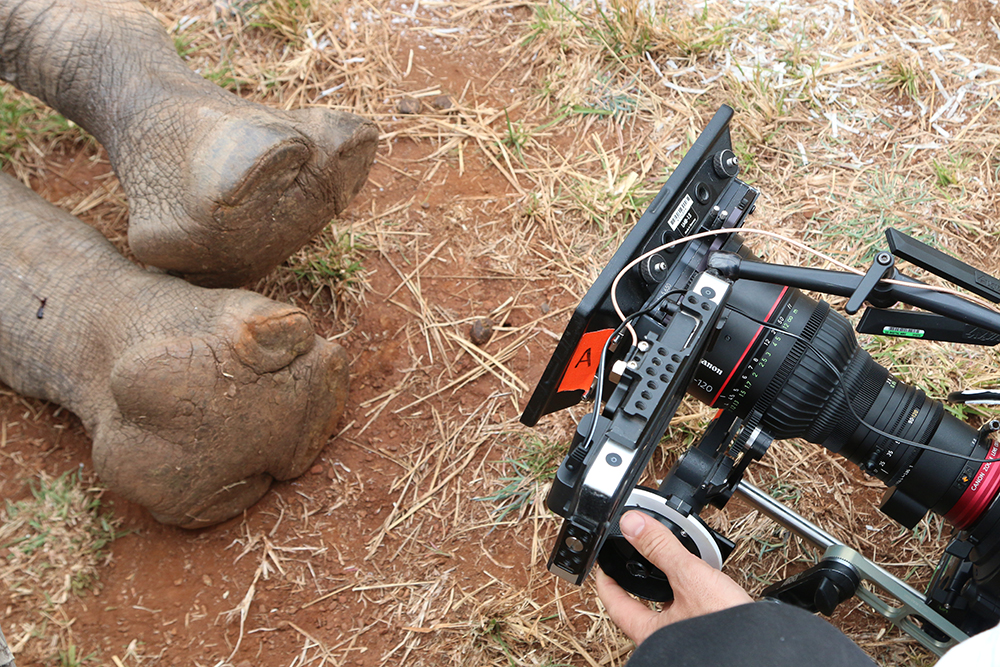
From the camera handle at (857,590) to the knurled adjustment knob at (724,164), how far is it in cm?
68

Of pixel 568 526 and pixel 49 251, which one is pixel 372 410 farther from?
pixel 568 526

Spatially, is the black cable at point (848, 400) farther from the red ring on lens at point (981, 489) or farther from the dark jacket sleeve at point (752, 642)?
the dark jacket sleeve at point (752, 642)

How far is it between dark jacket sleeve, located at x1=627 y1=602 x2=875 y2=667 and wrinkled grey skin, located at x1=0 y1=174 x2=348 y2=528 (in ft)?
3.65

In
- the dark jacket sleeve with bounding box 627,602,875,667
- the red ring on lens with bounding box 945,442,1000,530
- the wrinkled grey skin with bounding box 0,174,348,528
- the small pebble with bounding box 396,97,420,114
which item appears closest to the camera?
the dark jacket sleeve with bounding box 627,602,875,667

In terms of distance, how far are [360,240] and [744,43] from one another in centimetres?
144

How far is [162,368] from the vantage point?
166 cm

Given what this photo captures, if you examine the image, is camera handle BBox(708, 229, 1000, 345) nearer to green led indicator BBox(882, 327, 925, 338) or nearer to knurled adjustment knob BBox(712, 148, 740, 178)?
green led indicator BBox(882, 327, 925, 338)

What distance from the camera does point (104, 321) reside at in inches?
73.4

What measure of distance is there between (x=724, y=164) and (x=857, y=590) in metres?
0.90

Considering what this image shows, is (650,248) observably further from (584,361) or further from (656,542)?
(656,542)

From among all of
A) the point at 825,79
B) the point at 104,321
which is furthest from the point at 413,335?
the point at 825,79

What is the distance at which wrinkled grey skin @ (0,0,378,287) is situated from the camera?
173 centimetres

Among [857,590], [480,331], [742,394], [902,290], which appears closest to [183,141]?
[480,331]

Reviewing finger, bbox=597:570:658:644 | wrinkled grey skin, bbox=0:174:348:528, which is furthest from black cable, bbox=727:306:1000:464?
wrinkled grey skin, bbox=0:174:348:528
